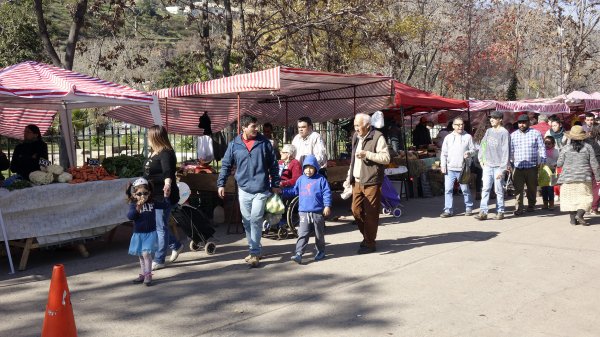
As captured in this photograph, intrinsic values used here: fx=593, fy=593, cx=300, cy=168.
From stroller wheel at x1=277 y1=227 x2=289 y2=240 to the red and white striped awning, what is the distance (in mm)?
2130

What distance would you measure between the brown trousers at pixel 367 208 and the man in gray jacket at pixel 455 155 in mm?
3284

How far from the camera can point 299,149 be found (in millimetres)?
9602

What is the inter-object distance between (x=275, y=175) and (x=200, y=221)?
1521 mm

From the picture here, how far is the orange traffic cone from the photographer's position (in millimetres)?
4324

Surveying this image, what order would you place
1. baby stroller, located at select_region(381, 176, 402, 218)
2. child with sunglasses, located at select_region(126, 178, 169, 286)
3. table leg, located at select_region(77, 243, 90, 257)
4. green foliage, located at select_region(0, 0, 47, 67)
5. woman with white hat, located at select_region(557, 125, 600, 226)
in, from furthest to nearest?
1. green foliage, located at select_region(0, 0, 47, 67)
2. baby stroller, located at select_region(381, 176, 402, 218)
3. woman with white hat, located at select_region(557, 125, 600, 226)
4. table leg, located at select_region(77, 243, 90, 257)
5. child with sunglasses, located at select_region(126, 178, 169, 286)

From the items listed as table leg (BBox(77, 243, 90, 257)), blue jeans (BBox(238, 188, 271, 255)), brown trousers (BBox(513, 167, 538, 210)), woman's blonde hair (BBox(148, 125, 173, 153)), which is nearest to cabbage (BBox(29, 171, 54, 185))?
table leg (BBox(77, 243, 90, 257))

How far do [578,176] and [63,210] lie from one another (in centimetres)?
772

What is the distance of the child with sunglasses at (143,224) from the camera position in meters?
6.25

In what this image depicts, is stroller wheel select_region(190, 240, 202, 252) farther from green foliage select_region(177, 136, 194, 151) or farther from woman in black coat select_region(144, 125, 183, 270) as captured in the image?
green foliage select_region(177, 136, 194, 151)

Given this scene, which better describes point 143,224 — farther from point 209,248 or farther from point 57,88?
point 57,88

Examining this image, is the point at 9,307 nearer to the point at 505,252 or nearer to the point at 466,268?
the point at 466,268

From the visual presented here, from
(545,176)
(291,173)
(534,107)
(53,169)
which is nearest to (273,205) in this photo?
(291,173)

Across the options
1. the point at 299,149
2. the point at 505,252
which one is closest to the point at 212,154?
the point at 299,149

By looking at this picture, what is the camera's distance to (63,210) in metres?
7.68
